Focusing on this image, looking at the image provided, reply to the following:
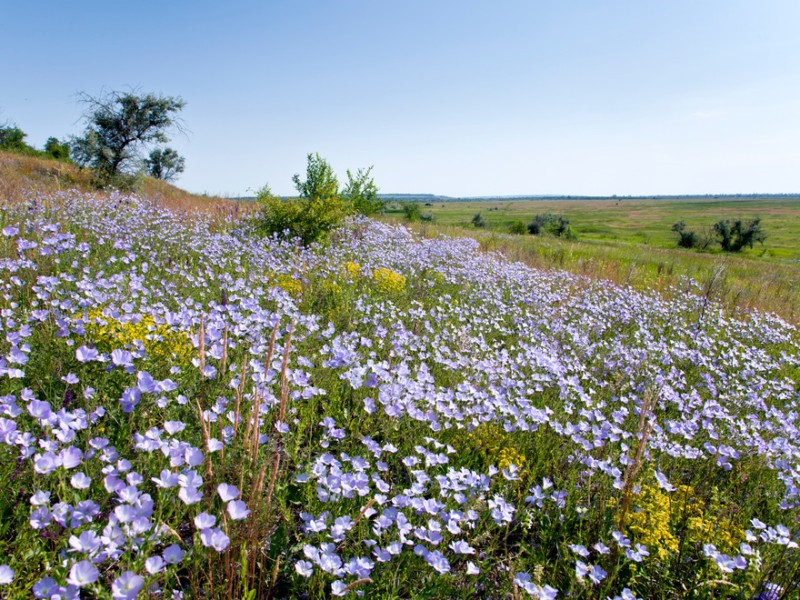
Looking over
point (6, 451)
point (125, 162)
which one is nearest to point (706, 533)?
point (6, 451)

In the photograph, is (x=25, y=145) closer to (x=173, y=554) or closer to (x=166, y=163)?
(x=166, y=163)

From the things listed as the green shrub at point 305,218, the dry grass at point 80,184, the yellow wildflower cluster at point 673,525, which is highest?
the dry grass at point 80,184

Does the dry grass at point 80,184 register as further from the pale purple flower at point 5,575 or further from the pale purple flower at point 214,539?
the pale purple flower at point 214,539

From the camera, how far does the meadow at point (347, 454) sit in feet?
6.09

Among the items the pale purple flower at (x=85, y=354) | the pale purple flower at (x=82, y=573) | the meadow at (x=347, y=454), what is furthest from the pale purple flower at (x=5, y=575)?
the pale purple flower at (x=85, y=354)

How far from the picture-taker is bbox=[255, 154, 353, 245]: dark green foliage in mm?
9430

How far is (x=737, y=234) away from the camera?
47094mm

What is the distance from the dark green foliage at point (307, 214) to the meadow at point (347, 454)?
11.1 ft

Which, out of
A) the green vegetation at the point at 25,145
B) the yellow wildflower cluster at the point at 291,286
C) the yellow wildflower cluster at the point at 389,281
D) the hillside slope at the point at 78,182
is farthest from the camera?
the green vegetation at the point at 25,145

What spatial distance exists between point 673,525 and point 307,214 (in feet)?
26.8

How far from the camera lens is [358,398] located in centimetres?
353

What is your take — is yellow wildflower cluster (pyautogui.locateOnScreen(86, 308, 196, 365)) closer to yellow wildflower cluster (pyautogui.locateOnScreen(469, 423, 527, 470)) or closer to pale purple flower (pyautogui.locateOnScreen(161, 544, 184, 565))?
pale purple flower (pyautogui.locateOnScreen(161, 544, 184, 565))

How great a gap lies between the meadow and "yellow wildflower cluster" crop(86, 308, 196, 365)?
0.05 feet

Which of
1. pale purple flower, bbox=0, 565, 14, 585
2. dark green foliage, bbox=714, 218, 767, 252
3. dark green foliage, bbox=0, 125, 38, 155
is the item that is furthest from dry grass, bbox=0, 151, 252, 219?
dark green foliage, bbox=714, 218, 767, 252
